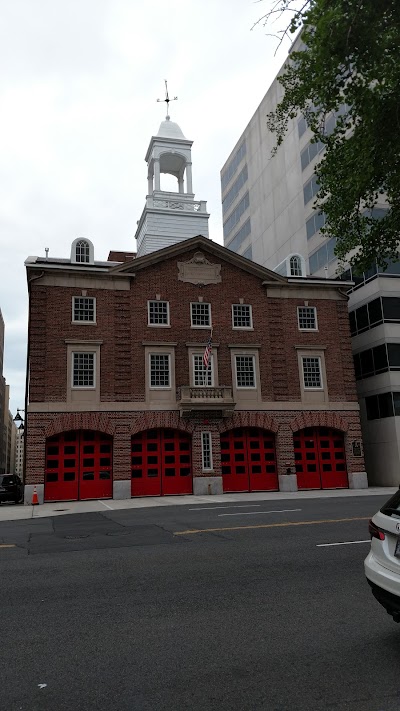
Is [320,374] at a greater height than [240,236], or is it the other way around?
[240,236]

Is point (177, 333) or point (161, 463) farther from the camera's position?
point (177, 333)

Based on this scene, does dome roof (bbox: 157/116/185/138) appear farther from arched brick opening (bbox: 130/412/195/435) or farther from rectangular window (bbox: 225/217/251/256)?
arched brick opening (bbox: 130/412/195/435)

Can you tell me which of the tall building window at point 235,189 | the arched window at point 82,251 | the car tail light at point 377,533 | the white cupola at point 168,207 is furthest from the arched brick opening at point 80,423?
the tall building window at point 235,189

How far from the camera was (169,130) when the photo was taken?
4069 centimetres

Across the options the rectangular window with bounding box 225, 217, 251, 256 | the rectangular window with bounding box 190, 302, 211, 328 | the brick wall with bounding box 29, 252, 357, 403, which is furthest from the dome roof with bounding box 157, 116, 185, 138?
the rectangular window with bounding box 190, 302, 211, 328

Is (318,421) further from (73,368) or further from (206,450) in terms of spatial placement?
(73,368)

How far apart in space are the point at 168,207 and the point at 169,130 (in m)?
7.20

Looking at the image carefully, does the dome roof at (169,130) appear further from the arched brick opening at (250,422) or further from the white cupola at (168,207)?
the arched brick opening at (250,422)

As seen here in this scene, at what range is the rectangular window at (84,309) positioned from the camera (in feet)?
91.2

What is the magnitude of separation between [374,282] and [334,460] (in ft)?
35.6

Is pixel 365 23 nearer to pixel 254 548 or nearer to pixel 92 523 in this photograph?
pixel 254 548

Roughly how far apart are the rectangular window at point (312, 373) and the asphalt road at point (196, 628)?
19709 millimetres

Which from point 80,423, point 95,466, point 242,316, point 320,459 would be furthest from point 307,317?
point 95,466

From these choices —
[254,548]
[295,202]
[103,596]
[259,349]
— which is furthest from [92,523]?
[295,202]
